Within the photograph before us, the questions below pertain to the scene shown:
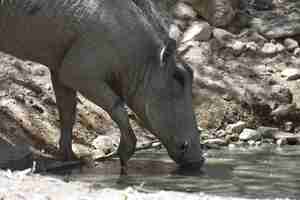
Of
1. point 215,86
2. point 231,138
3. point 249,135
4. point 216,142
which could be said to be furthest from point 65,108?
point 215,86

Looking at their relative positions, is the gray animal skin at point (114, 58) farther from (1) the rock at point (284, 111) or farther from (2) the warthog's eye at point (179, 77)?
(1) the rock at point (284, 111)

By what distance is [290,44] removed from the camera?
1416cm

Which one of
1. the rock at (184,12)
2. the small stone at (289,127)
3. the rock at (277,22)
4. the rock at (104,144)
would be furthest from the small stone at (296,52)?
the rock at (104,144)

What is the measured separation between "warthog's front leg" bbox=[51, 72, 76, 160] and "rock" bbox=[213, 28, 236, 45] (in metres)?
6.26

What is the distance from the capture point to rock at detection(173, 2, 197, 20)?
14.5m

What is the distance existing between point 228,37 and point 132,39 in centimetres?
711

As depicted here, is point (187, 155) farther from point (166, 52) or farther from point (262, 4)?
point (262, 4)

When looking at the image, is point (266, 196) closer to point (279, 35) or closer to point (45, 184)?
point (45, 184)

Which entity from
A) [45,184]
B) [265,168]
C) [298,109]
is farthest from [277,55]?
[45,184]

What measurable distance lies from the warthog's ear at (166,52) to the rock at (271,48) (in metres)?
6.76

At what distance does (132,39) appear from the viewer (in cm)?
704

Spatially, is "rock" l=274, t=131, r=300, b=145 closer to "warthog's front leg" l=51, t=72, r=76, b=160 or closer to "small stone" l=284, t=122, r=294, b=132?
"small stone" l=284, t=122, r=294, b=132

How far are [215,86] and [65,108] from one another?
169 inches

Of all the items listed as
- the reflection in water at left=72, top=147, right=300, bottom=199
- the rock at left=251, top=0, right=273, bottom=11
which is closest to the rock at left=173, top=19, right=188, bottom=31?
the rock at left=251, top=0, right=273, bottom=11
